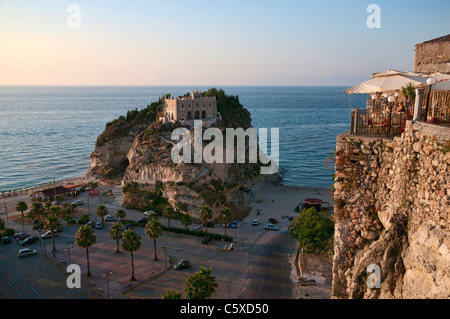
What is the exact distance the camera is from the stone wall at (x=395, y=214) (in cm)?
885

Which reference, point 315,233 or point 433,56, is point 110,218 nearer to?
point 315,233

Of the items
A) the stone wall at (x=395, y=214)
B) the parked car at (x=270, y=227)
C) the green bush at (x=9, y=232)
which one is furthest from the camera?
the parked car at (x=270, y=227)

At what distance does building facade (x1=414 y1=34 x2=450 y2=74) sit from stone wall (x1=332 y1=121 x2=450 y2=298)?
15.7 meters

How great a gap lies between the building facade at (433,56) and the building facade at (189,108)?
2207 inches

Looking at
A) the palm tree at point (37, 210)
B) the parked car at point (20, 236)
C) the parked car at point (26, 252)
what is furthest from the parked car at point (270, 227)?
the parked car at point (20, 236)

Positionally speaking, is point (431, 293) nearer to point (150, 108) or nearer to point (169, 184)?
point (169, 184)

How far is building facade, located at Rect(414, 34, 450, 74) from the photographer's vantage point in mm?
22859

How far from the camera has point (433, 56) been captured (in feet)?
77.4

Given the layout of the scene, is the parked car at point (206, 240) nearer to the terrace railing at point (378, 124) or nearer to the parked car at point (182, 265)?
the parked car at point (182, 265)

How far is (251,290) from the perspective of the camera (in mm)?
34812

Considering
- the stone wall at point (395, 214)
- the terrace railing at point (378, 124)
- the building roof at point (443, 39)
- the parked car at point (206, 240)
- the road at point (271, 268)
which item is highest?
the building roof at point (443, 39)

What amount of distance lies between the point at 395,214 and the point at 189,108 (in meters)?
69.7

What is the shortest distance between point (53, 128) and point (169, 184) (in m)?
119
